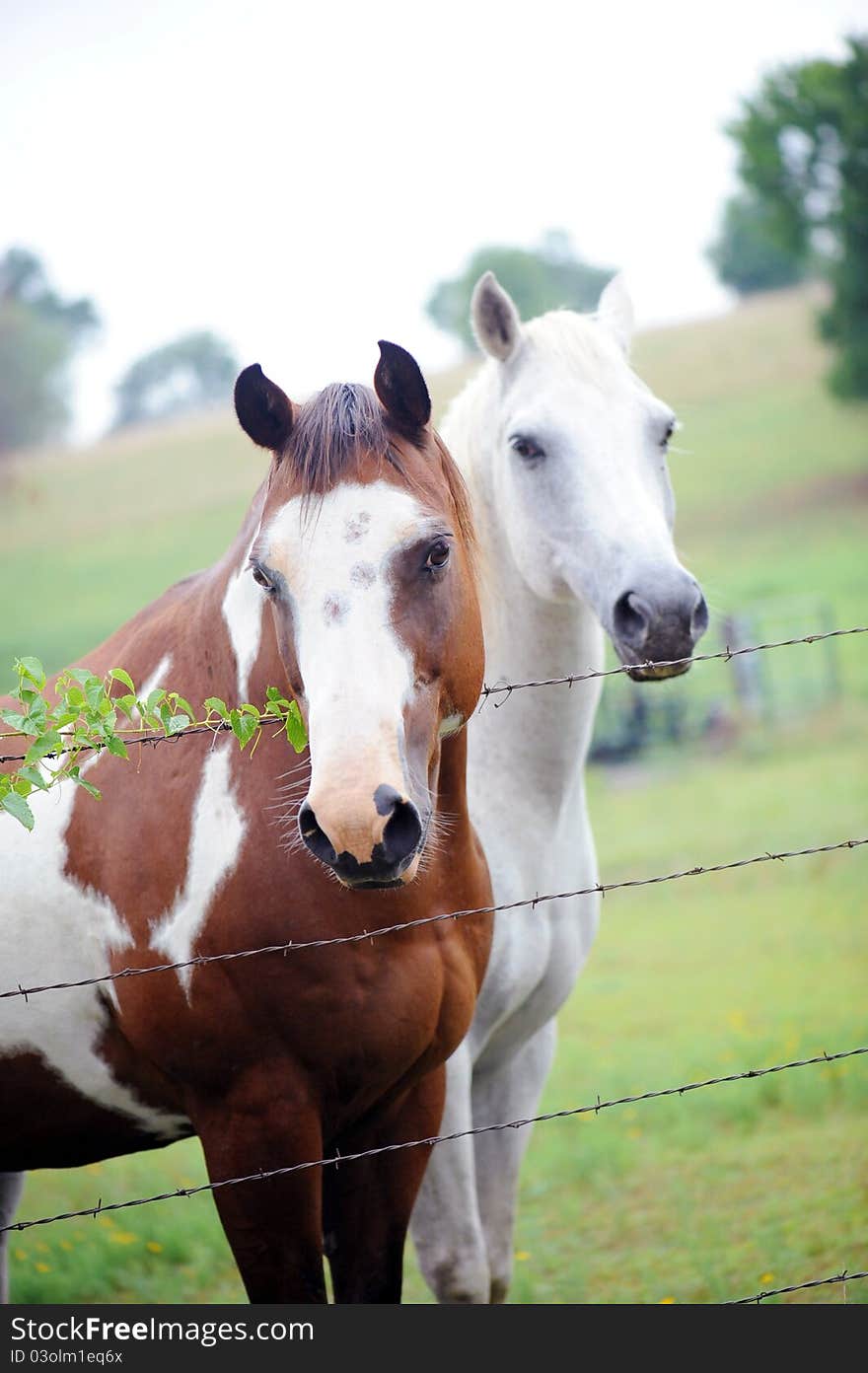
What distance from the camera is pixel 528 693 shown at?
135 inches

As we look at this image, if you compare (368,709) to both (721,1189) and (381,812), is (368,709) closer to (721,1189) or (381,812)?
(381,812)

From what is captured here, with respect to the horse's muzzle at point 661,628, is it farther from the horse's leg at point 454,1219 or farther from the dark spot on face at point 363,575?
the horse's leg at point 454,1219

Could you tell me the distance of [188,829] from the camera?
7.99 ft

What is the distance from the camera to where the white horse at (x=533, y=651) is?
316cm

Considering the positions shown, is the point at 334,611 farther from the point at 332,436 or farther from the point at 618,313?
the point at 618,313

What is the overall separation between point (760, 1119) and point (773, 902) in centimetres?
456

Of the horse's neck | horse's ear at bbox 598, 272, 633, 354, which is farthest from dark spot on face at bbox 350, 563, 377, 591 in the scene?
horse's ear at bbox 598, 272, 633, 354

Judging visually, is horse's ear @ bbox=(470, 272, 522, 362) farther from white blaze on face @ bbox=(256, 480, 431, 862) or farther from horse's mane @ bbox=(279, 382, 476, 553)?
white blaze on face @ bbox=(256, 480, 431, 862)

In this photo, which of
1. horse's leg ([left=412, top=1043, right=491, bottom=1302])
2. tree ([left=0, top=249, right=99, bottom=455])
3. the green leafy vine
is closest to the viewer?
the green leafy vine

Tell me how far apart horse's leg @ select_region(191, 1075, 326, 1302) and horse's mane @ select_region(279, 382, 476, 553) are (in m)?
1.14

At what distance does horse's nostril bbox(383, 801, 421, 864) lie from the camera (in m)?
2.00

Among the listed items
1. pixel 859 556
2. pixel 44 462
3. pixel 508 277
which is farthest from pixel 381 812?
pixel 508 277

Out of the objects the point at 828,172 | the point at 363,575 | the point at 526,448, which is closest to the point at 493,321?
the point at 526,448

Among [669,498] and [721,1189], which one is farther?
[721,1189]
